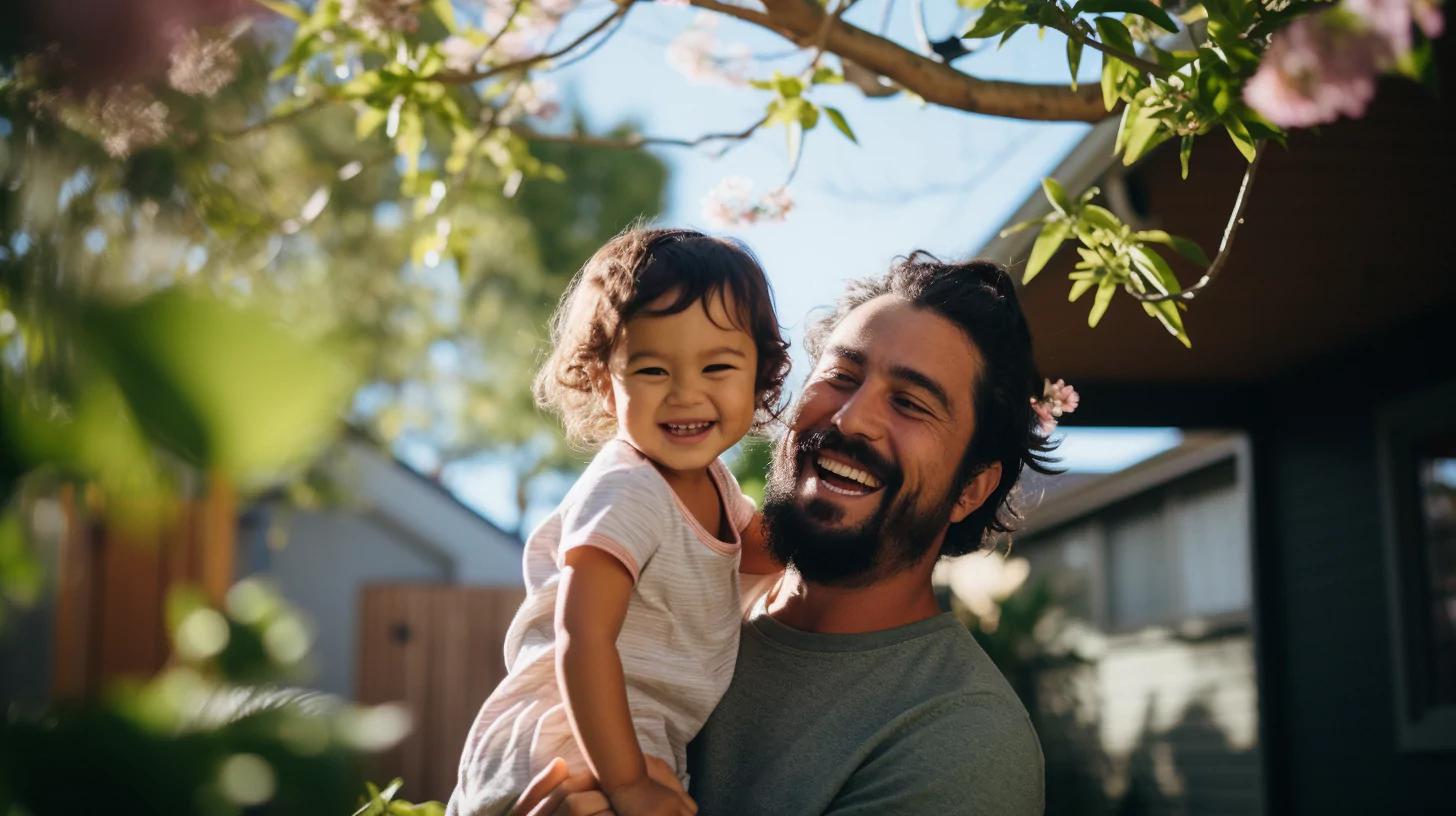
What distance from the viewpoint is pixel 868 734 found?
213 centimetres

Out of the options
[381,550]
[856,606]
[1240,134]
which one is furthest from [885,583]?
[381,550]

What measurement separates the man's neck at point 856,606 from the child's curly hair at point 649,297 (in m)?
0.33

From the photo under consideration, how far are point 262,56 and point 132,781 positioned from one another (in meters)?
0.19

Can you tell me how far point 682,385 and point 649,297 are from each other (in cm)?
15

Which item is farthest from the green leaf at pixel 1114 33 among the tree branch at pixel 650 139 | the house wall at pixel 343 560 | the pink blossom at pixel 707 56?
the house wall at pixel 343 560

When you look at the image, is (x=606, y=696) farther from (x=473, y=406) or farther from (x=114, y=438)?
(x=473, y=406)

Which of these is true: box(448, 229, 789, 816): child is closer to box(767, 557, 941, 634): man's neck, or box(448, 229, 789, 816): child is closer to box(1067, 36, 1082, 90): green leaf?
box(767, 557, 941, 634): man's neck

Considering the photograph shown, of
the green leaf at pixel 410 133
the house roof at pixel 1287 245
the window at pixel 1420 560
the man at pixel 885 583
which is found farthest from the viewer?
the window at pixel 1420 560

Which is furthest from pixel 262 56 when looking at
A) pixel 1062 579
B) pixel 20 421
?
pixel 1062 579

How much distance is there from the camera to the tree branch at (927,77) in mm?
2805

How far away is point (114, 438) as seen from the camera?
0.22 metres

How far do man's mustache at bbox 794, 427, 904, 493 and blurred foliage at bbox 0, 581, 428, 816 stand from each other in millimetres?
2156

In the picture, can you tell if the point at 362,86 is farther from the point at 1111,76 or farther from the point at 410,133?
the point at 1111,76

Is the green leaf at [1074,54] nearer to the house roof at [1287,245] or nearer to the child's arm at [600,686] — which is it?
the child's arm at [600,686]
